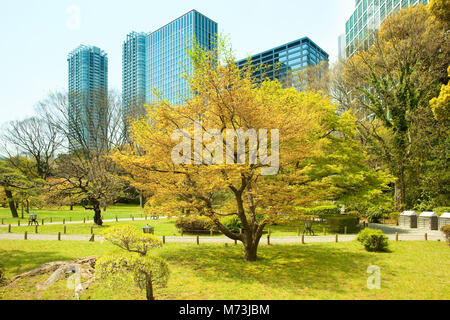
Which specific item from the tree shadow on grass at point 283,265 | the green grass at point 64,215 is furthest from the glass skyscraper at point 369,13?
the green grass at point 64,215

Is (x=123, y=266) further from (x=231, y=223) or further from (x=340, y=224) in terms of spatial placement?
(x=340, y=224)

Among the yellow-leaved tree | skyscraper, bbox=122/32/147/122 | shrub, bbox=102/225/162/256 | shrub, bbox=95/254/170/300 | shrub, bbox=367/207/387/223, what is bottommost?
shrub, bbox=367/207/387/223

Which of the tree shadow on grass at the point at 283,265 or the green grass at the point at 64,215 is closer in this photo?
the tree shadow on grass at the point at 283,265

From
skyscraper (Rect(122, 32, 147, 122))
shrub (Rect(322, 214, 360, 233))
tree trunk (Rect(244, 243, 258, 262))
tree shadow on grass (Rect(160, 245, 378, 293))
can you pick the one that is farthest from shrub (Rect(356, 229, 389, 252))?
skyscraper (Rect(122, 32, 147, 122))

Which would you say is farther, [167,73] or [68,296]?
[167,73]

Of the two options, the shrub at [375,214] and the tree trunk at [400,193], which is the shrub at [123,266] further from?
the tree trunk at [400,193]

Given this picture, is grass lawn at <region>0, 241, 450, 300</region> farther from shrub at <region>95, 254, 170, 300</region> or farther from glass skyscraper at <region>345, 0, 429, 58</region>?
glass skyscraper at <region>345, 0, 429, 58</region>

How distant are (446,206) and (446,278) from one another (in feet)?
63.1

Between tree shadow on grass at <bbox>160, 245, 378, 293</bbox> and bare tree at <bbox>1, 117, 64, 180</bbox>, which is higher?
bare tree at <bbox>1, 117, 64, 180</bbox>

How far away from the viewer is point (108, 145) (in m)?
37.1

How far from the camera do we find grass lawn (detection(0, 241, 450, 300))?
26.8 ft

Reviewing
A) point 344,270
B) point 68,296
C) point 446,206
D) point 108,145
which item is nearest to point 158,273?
point 68,296

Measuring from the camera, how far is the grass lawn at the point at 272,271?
818 cm

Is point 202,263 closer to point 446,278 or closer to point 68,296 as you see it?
point 68,296
